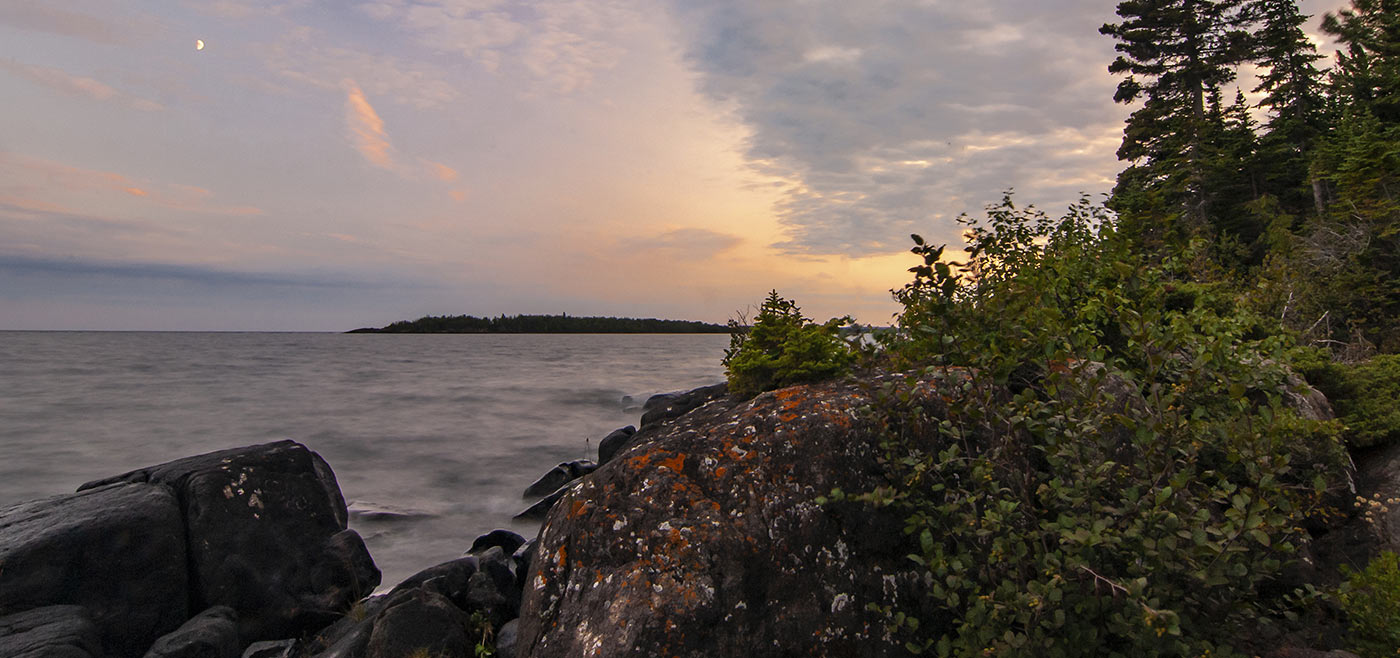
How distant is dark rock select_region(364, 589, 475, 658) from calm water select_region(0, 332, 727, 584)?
554 cm

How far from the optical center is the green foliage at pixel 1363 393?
683 centimetres

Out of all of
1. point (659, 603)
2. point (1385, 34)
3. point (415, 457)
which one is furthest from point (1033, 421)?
point (1385, 34)

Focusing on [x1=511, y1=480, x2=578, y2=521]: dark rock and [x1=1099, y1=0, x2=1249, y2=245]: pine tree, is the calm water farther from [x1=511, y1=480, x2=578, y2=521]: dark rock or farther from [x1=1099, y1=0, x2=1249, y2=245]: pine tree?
[x1=1099, y1=0, x2=1249, y2=245]: pine tree

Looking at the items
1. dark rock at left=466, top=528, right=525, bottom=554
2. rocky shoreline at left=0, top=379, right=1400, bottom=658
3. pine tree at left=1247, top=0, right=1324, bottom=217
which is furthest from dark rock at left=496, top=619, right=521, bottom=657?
pine tree at left=1247, top=0, right=1324, bottom=217

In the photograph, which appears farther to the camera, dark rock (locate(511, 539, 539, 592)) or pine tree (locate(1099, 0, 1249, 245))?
pine tree (locate(1099, 0, 1249, 245))

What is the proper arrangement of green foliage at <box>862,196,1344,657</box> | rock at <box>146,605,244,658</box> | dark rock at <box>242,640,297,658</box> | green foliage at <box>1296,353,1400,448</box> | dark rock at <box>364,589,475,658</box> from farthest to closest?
dark rock at <box>242,640,297,658</box>
rock at <box>146,605,244,658</box>
green foliage at <box>1296,353,1400,448</box>
dark rock at <box>364,589,475,658</box>
green foliage at <box>862,196,1344,657</box>

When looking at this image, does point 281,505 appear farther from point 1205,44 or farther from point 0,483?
point 1205,44

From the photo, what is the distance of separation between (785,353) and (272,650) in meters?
7.55

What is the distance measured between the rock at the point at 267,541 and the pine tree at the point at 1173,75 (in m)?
35.6

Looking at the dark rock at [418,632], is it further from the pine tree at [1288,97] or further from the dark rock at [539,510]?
the pine tree at [1288,97]

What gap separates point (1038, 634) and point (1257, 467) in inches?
54.0

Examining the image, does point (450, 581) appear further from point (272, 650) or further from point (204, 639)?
point (204, 639)

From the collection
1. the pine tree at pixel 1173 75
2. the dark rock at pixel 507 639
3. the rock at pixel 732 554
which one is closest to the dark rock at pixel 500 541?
the dark rock at pixel 507 639

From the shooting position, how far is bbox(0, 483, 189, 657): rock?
7.84 metres
